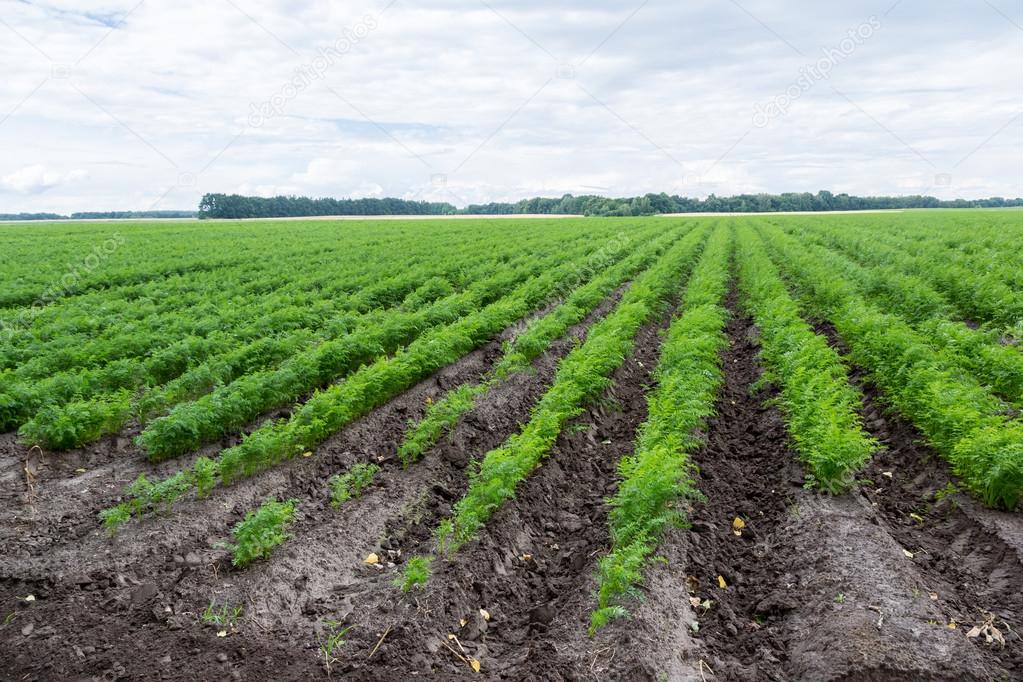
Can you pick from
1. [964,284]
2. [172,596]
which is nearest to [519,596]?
[172,596]

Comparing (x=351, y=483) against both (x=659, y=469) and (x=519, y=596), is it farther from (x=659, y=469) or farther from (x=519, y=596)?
(x=659, y=469)

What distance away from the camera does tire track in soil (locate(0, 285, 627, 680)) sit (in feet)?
16.6

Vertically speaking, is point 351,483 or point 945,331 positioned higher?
point 945,331

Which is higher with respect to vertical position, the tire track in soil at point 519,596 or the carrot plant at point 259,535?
the carrot plant at point 259,535

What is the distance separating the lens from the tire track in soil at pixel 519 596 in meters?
5.04

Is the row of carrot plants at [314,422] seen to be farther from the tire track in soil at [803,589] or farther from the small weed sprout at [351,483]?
the tire track in soil at [803,589]

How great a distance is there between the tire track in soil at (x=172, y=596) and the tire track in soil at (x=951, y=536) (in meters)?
5.10

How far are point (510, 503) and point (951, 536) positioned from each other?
462 centimetres

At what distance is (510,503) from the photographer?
24.3ft

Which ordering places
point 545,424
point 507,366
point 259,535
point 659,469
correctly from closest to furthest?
1. point 259,535
2. point 659,469
3. point 545,424
4. point 507,366

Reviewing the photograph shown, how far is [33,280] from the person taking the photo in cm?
2283

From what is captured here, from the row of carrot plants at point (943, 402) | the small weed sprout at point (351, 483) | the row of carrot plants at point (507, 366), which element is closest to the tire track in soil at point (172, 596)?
the small weed sprout at point (351, 483)

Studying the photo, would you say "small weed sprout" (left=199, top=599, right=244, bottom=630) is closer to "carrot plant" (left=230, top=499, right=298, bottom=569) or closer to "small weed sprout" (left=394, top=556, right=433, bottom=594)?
"carrot plant" (left=230, top=499, right=298, bottom=569)

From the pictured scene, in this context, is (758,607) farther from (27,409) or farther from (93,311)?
(93,311)
